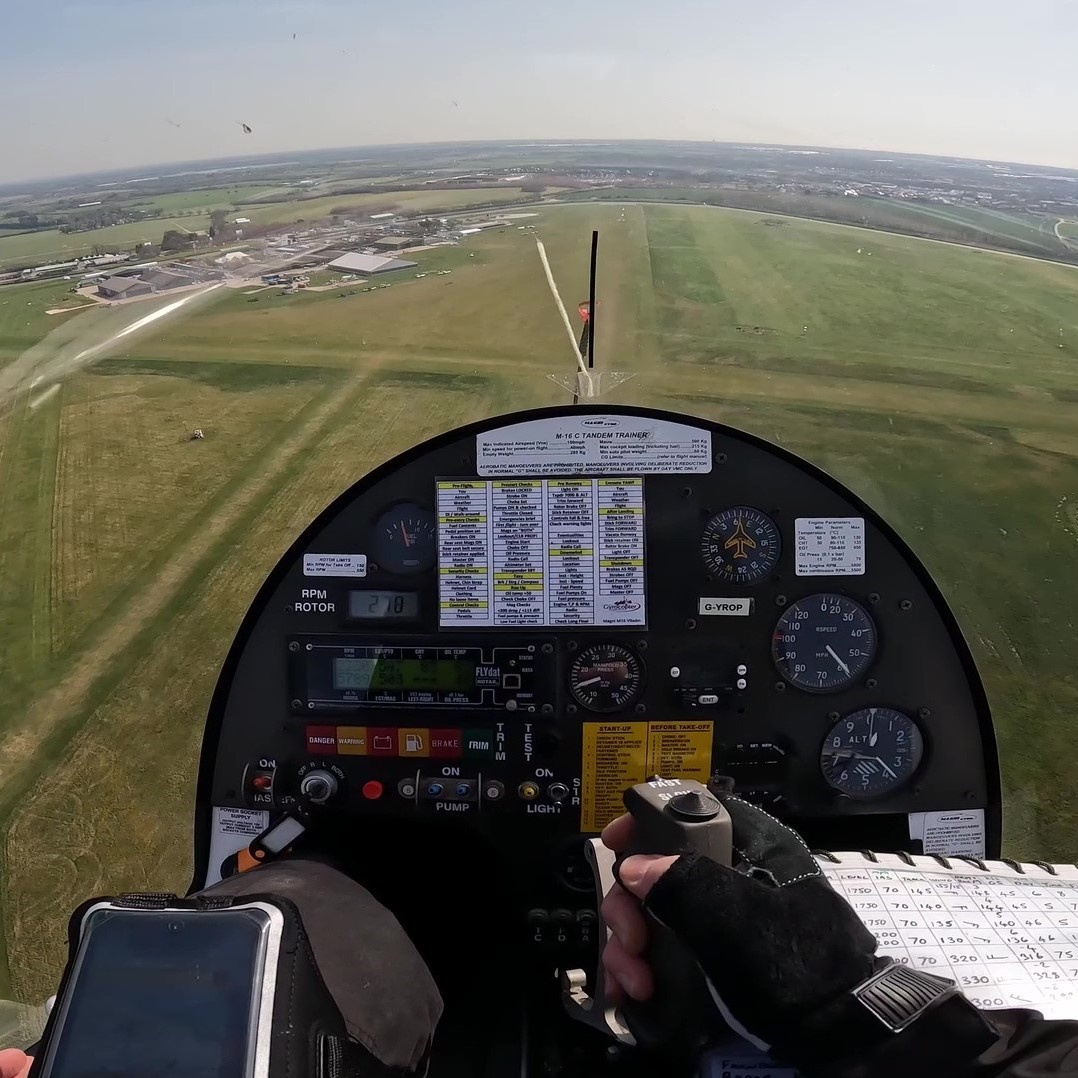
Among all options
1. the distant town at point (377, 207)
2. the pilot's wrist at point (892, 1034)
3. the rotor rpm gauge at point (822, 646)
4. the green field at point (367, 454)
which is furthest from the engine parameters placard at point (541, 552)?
the distant town at point (377, 207)

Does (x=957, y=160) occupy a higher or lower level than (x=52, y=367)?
higher

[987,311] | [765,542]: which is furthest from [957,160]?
[765,542]

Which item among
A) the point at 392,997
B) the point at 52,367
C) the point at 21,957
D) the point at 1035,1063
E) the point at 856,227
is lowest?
the point at 21,957

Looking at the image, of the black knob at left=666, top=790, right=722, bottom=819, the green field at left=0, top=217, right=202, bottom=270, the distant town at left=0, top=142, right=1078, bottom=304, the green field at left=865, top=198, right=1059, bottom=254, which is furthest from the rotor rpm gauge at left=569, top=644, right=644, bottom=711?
the green field at left=865, top=198, right=1059, bottom=254

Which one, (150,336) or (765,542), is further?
(150,336)

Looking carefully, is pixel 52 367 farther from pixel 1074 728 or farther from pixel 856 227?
pixel 856 227

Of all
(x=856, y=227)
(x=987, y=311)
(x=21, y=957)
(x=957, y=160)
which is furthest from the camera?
(x=957, y=160)

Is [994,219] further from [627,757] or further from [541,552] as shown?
[627,757]
